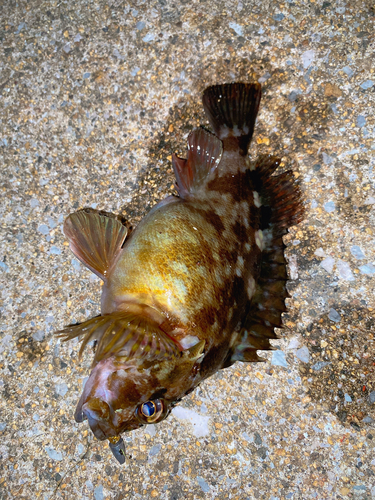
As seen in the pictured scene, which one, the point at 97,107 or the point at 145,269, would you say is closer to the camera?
the point at 145,269

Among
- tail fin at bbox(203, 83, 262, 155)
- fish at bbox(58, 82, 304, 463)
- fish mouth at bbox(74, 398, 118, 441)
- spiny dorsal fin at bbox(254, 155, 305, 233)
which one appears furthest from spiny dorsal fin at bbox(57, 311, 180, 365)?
tail fin at bbox(203, 83, 262, 155)

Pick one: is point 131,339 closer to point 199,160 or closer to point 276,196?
point 199,160

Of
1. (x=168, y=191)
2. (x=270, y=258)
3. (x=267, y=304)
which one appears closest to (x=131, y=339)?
(x=267, y=304)

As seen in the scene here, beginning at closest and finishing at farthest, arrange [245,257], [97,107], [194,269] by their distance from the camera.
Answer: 1. [194,269]
2. [245,257]
3. [97,107]

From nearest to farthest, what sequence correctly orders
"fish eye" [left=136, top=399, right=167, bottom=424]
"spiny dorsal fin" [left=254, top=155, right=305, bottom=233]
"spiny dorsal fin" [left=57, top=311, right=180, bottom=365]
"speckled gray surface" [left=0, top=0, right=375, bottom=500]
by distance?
"spiny dorsal fin" [left=57, top=311, right=180, bottom=365] < "fish eye" [left=136, top=399, right=167, bottom=424] < "spiny dorsal fin" [left=254, top=155, right=305, bottom=233] < "speckled gray surface" [left=0, top=0, right=375, bottom=500]

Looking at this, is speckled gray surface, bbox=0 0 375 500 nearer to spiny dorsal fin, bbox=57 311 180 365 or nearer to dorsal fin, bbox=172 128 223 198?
dorsal fin, bbox=172 128 223 198

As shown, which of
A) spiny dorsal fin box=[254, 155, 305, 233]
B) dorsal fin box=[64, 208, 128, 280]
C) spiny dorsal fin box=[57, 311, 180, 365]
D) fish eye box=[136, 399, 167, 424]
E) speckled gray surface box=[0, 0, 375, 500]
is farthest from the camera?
speckled gray surface box=[0, 0, 375, 500]

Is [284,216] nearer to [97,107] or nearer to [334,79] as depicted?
[334,79]

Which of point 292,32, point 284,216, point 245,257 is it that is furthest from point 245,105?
point 245,257
